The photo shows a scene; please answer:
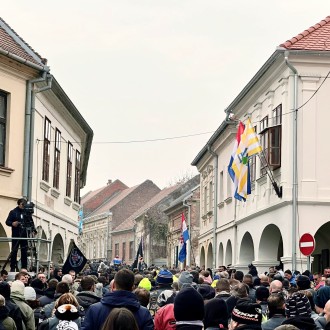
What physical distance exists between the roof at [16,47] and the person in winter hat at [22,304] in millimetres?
13508

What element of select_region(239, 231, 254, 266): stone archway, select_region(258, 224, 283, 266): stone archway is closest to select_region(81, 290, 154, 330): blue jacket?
select_region(258, 224, 283, 266): stone archway

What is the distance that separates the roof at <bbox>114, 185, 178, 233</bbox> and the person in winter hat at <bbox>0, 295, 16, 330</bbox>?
76978mm

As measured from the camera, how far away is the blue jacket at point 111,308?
→ 334 inches

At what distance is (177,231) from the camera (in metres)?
68.0

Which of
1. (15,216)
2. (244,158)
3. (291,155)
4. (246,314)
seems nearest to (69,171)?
(244,158)

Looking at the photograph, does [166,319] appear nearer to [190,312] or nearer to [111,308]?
[111,308]

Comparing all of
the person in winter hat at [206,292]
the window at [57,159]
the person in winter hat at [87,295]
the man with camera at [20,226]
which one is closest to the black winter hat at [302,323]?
the person in winter hat at [87,295]

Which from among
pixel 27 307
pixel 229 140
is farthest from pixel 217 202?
pixel 27 307

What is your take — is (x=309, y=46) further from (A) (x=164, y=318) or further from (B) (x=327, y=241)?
(A) (x=164, y=318)

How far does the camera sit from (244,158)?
95.3ft

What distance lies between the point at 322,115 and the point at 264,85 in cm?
363

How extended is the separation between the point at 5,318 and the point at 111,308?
2.17m

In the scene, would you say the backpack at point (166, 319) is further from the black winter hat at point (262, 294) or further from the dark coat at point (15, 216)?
the dark coat at point (15, 216)

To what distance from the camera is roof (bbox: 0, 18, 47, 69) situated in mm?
25467
